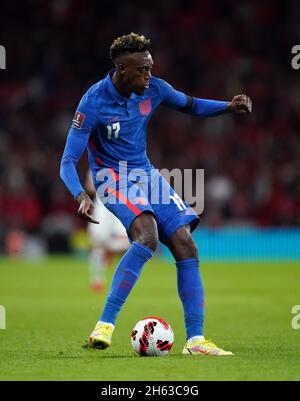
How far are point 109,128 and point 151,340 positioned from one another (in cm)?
163

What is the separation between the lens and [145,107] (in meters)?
7.38

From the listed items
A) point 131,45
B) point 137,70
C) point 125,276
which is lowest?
point 125,276

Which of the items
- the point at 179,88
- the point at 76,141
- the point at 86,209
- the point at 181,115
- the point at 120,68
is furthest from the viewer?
the point at 179,88

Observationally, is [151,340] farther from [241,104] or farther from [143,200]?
[241,104]

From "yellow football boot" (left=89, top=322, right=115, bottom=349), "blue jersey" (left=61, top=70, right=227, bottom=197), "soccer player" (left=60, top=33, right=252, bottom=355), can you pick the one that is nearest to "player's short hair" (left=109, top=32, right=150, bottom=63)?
"soccer player" (left=60, top=33, right=252, bottom=355)

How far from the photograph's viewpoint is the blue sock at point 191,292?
7.08 metres

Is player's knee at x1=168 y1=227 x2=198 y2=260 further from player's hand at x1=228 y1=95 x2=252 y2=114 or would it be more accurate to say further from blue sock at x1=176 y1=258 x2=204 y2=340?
player's hand at x1=228 y1=95 x2=252 y2=114

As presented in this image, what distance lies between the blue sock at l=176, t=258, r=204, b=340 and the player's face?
1.38 m

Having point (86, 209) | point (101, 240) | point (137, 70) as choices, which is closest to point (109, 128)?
point (137, 70)

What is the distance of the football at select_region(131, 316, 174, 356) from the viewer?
6840 mm

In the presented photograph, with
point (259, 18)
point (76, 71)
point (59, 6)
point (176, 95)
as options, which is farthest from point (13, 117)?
point (176, 95)

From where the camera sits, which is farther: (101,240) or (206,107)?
(101,240)

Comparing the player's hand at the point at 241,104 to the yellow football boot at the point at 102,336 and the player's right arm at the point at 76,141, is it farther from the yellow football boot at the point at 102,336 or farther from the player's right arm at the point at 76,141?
the yellow football boot at the point at 102,336
